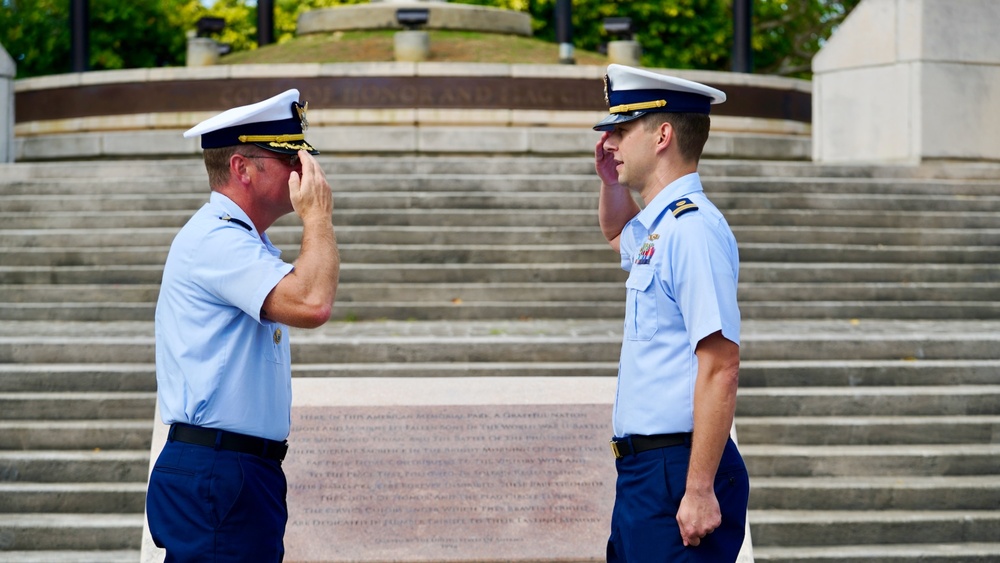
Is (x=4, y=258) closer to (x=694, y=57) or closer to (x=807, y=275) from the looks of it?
(x=807, y=275)

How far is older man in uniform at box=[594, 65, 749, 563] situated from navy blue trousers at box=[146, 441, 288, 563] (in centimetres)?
94

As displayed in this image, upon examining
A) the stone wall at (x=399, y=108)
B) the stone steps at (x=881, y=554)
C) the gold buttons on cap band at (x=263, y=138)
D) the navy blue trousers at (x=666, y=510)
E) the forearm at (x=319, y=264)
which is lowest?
the stone steps at (x=881, y=554)

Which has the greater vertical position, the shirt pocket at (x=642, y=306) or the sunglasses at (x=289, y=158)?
the sunglasses at (x=289, y=158)

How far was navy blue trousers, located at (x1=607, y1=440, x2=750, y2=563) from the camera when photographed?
10.2 ft

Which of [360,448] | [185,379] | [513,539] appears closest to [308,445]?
[360,448]

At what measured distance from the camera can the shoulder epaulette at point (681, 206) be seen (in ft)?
10.4

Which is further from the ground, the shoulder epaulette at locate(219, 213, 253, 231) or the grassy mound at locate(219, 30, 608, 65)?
the grassy mound at locate(219, 30, 608, 65)

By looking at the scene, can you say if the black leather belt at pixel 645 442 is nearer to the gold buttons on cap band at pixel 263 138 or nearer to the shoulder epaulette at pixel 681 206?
the shoulder epaulette at pixel 681 206

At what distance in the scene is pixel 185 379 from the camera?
3221 mm

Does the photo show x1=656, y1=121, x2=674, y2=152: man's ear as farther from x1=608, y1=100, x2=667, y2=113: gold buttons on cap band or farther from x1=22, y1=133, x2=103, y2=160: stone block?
x1=22, y1=133, x2=103, y2=160: stone block

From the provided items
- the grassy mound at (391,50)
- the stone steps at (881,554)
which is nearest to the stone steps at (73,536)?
the stone steps at (881,554)

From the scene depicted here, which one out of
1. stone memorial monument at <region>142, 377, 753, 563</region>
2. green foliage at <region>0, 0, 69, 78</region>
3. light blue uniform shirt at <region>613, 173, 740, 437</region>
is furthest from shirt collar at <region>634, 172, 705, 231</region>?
green foliage at <region>0, 0, 69, 78</region>

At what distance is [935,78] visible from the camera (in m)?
13.2

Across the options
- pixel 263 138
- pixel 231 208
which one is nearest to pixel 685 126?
pixel 263 138
